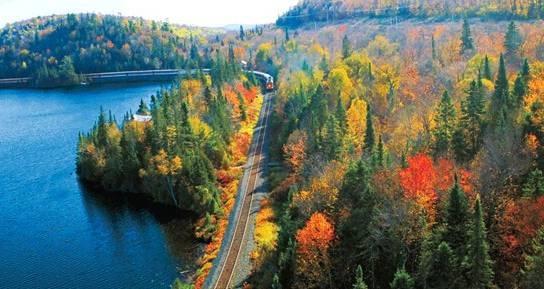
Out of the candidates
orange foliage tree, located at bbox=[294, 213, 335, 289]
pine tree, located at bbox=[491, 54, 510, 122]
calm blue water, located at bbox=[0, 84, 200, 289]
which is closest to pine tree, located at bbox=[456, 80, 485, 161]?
pine tree, located at bbox=[491, 54, 510, 122]

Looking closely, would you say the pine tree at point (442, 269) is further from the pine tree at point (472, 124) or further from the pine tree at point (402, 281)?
the pine tree at point (472, 124)

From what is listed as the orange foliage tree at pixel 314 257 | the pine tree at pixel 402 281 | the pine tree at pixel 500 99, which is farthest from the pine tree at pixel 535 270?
the pine tree at pixel 500 99

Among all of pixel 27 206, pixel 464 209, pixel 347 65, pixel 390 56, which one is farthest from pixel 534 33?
pixel 27 206

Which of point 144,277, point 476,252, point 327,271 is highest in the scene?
point 476,252

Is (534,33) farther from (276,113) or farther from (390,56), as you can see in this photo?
(276,113)

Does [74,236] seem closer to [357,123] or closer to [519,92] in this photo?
[357,123]

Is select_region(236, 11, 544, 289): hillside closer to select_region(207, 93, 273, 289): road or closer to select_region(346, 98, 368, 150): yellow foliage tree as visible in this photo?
select_region(346, 98, 368, 150): yellow foliage tree
